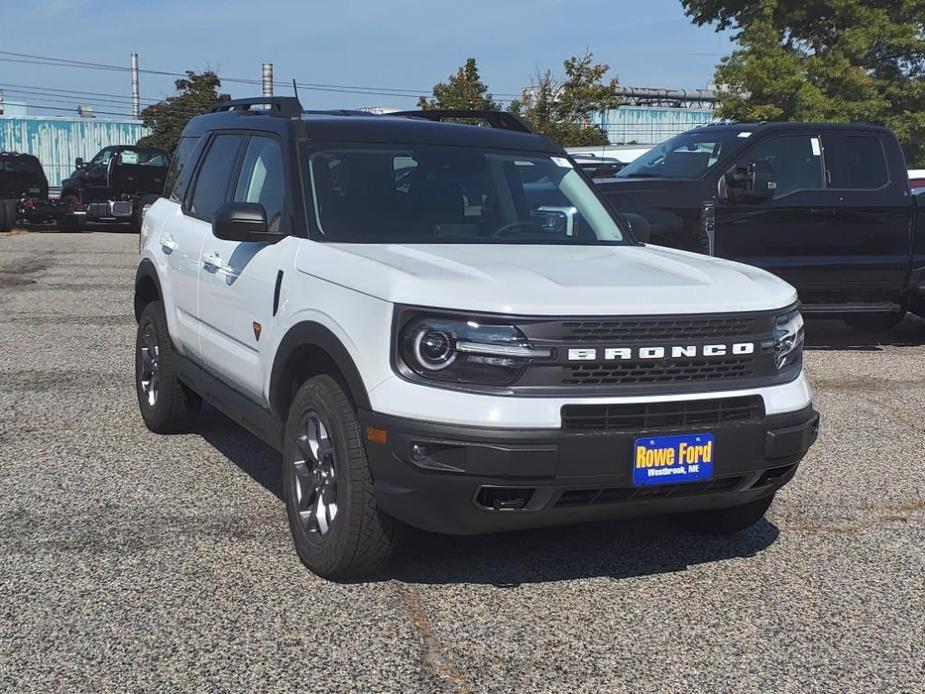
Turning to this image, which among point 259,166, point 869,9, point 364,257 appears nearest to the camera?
point 364,257

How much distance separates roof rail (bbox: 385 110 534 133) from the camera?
20.2 feet

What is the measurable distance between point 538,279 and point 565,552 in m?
1.29

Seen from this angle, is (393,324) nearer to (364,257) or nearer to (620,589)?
(364,257)

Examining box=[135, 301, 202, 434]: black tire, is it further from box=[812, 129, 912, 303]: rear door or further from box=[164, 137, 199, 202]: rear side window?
box=[812, 129, 912, 303]: rear door

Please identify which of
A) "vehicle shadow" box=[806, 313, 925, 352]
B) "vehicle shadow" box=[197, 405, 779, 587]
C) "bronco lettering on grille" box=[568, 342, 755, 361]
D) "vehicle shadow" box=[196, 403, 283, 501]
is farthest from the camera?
"vehicle shadow" box=[806, 313, 925, 352]

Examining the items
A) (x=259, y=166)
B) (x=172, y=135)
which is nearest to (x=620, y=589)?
(x=259, y=166)

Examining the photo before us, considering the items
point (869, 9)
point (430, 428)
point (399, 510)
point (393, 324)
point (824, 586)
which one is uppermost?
point (869, 9)

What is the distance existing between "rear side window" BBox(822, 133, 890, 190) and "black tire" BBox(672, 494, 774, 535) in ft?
19.6

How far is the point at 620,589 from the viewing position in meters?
4.38

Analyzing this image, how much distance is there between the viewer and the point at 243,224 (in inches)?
188

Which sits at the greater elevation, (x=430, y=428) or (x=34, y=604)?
(x=430, y=428)

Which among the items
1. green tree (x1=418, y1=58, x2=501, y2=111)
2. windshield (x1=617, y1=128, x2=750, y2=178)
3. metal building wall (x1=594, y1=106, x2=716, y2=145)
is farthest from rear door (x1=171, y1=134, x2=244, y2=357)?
metal building wall (x1=594, y1=106, x2=716, y2=145)

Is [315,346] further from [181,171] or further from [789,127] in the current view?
[789,127]

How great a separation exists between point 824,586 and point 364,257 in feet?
7.15
